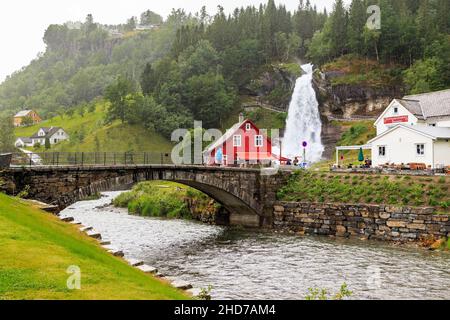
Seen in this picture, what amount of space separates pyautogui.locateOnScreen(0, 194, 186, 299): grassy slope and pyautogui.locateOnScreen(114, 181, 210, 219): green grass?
4044cm

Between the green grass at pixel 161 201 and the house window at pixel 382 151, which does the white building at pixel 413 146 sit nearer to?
the house window at pixel 382 151

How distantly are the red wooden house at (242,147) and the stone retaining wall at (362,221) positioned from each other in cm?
2111

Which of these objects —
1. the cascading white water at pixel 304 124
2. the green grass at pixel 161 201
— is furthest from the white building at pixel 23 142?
the cascading white water at pixel 304 124

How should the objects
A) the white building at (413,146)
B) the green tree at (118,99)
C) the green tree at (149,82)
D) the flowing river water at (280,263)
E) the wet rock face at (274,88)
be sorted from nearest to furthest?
1. the flowing river water at (280,263)
2. the white building at (413,146)
3. the green tree at (118,99)
4. the wet rock face at (274,88)
5. the green tree at (149,82)

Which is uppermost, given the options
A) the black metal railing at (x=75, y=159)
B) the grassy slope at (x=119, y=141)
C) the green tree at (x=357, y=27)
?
the green tree at (x=357, y=27)

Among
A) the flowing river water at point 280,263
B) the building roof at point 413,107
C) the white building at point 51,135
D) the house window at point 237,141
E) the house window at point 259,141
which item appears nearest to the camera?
the flowing river water at point 280,263

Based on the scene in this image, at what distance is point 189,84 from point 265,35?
34258 millimetres

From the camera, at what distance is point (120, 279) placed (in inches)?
597

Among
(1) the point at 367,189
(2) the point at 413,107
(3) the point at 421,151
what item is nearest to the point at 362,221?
(1) the point at 367,189

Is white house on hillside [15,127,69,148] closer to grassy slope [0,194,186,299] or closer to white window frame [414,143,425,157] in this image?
white window frame [414,143,425,157]

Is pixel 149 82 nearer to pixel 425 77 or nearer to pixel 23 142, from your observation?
pixel 23 142

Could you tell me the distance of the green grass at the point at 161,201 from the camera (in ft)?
200

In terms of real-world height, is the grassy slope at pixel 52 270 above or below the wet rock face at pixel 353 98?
below
